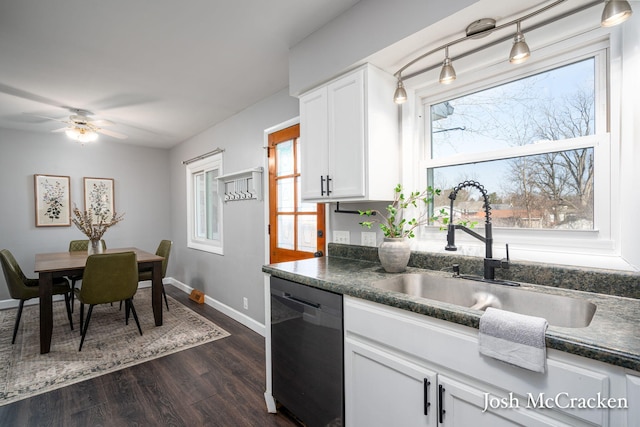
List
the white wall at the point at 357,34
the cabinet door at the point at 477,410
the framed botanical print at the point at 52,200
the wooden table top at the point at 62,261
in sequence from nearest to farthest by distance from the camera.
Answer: the cabinet door at the point at 477,410
the white wall at the point at 357,34
the wooden table top at the point at 62,261
the framed botanical print at the point at 52,200

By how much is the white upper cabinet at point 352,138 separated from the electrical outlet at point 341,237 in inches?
14.4

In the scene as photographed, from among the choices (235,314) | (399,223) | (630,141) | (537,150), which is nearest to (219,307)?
(235,314)

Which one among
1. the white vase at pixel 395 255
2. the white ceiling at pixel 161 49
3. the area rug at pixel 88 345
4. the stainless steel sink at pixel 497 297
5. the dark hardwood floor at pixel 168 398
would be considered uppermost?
the white ceiling at pixel 161 49

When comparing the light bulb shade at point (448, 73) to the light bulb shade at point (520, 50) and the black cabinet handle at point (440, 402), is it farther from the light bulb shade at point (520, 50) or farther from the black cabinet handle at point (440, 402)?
the black cabinet handle at point (440, 402)

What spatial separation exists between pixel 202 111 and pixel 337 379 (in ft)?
10.5

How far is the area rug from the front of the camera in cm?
226

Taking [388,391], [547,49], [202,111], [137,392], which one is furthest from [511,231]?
[202,111]

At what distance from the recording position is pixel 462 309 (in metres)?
1.01

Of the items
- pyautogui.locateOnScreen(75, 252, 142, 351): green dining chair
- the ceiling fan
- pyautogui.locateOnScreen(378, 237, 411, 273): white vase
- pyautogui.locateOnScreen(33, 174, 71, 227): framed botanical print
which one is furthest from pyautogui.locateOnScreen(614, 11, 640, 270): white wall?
pyautogui.locateOnScreen(33, 174, 71, 227): framed botanical print

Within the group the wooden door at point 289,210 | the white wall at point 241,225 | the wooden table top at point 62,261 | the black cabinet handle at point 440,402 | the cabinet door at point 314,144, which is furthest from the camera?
the white wall at point 241,225

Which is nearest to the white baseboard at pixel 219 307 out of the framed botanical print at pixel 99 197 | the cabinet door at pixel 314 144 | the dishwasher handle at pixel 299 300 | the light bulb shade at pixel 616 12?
the framed botanical print at pixel 99 197

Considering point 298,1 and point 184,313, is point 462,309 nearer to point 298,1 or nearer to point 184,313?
point 298,1

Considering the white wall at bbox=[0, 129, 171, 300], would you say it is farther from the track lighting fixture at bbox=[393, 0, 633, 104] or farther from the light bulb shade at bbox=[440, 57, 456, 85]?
the light bulb shade at bbox=[440, 57, 456, 85]

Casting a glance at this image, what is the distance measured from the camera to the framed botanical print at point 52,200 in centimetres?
415
